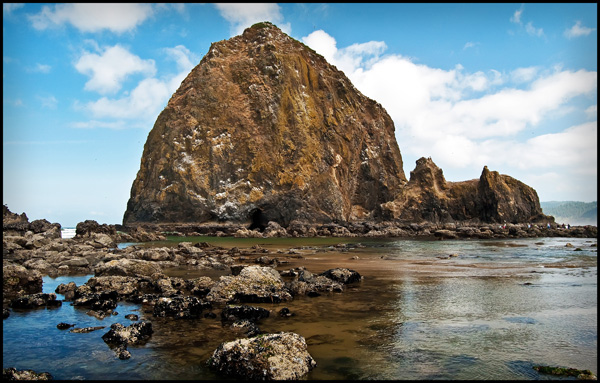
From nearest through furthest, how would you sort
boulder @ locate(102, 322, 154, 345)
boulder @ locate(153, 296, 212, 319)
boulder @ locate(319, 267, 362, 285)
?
boulder @ locate(102, 322, 154, 345), boulder @ locate(153, 296, 212, 319), boulder @ locate(319, 267, 362, 285)

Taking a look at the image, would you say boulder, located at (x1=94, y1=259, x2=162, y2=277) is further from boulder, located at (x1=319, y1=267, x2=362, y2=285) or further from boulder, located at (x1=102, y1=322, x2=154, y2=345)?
boulder, located at (x1=102, y1=322, x2=154, y2=345)

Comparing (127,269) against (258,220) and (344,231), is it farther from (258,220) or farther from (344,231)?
(258,220)

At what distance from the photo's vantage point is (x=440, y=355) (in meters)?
6.29

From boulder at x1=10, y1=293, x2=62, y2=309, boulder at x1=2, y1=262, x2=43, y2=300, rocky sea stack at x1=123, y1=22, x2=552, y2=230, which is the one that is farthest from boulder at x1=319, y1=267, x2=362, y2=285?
rocky sea stack at x1=123, y1=22, x2=552, y2=230

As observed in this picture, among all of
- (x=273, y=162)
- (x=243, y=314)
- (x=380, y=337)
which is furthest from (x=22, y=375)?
(x=273, y=162)

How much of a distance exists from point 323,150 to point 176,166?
2853 cm

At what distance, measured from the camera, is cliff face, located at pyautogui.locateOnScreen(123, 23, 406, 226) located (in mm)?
65125

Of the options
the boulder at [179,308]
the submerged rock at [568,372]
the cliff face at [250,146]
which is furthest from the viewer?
the cliff face at [250,146]

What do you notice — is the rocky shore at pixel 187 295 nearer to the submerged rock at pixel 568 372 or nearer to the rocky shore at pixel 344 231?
the submerged rock at pixel 568 372

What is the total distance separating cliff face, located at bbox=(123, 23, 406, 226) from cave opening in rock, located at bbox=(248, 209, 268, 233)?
0.25m

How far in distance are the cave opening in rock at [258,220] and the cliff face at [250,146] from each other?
0.82 ft

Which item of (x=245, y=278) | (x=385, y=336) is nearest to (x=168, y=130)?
(x=245, y=278)

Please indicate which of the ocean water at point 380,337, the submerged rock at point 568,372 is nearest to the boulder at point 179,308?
the ocean water at point 380,337

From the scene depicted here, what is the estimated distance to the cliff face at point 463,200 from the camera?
7369 cm
